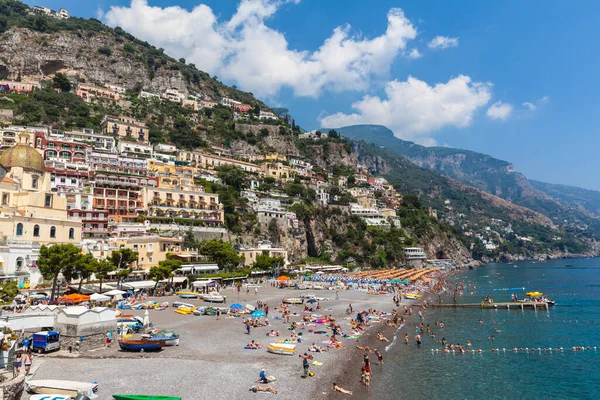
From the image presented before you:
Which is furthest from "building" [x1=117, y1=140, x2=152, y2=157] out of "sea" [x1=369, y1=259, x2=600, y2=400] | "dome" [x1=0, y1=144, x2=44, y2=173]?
"sea" [x1=369, y1=259, x2=600, y2=400]

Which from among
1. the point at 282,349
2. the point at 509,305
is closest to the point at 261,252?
the point at 509,305

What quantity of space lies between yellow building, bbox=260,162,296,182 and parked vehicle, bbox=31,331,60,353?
244ft

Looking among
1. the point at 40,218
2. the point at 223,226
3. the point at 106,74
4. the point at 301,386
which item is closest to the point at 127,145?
the point at 223,226

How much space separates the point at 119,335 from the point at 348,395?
1350cm

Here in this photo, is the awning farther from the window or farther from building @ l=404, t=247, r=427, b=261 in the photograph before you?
building @ l=404, t=247, r=427, b=261

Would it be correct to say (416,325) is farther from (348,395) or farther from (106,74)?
(106,74)

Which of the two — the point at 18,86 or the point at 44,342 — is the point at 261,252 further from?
the point at 18,86

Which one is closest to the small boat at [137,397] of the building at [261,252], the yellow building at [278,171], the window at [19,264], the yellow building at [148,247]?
the window at [19,264]

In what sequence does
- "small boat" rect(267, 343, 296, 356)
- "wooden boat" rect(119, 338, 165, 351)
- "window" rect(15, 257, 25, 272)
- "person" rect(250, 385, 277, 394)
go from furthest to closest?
1. "window" rect(15, 257, 25, 272)
2. "small boat" rect(267, 343, 296, 356)
3. "wooden boat" rect(119, 338, 165, 351)
4. "person" rect(250, 385, 277, 394)

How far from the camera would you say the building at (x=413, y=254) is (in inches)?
3679

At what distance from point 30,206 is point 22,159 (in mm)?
13202

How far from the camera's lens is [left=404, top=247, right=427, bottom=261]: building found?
93438 millimetres

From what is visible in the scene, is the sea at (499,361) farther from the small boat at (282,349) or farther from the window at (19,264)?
the window at (19,264)

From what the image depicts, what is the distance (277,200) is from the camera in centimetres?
7700
